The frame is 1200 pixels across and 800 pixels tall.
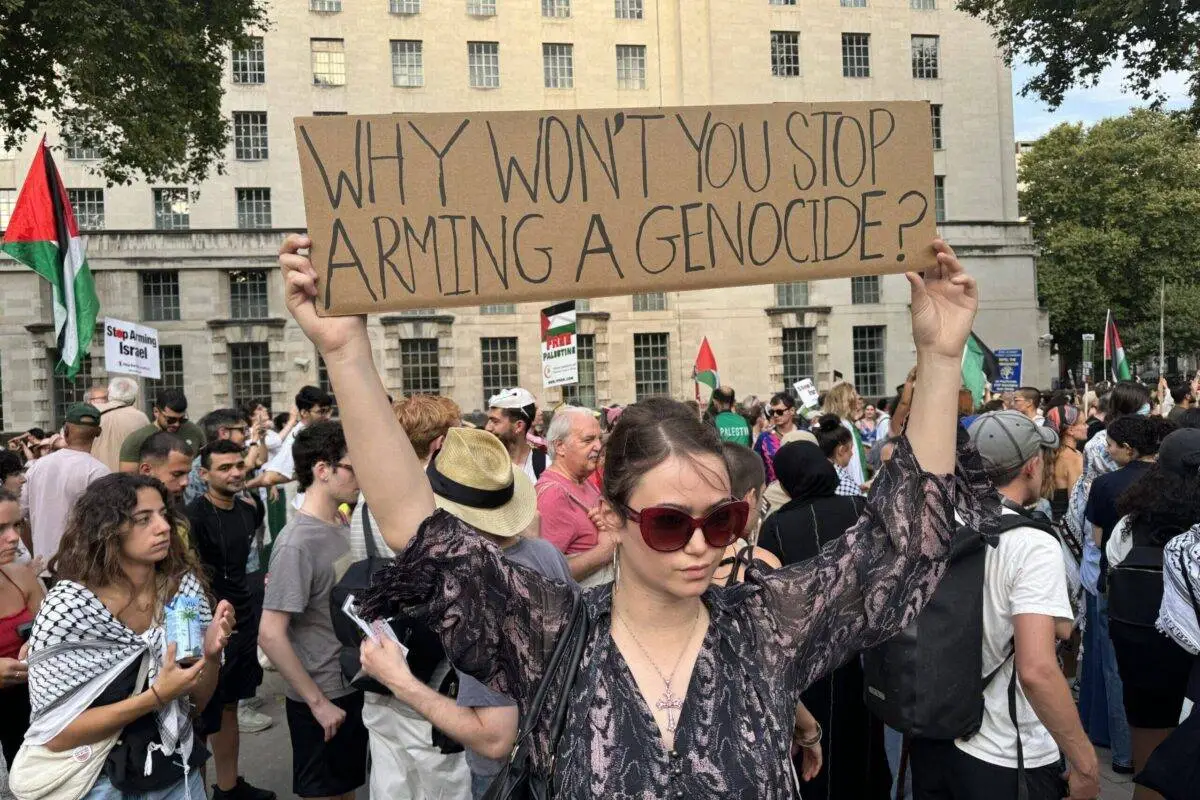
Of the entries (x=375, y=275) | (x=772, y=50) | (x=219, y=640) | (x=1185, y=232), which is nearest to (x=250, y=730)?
(x=219, y=640)

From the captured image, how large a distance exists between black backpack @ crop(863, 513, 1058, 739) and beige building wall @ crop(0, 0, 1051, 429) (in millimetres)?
34501

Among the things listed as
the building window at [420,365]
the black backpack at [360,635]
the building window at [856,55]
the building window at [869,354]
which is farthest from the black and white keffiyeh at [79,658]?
the building window at [856,55]

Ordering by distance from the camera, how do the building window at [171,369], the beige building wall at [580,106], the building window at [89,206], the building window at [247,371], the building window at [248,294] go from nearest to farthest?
the building window at [89,206]
the beige building wall at [580,106]
the building window at [171,369]
the building window at [248,294]
the building window at [247,371]

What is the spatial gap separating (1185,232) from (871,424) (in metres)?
45.3

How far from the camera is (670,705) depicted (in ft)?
6.70

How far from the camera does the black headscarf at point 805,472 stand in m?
5.01

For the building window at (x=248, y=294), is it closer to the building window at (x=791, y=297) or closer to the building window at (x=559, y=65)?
the building window at (x=559, y=65)

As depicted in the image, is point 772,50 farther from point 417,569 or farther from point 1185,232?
point 417,569

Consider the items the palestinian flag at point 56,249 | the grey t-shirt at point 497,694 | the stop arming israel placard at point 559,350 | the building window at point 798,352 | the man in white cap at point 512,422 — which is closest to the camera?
the grey t-shirt at point 497,694

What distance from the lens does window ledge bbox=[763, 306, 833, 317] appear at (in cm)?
4041

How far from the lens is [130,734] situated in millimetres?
3652

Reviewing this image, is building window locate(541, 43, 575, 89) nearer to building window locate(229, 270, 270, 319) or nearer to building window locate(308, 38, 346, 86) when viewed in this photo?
building window locate(308, 38, 346, 86)

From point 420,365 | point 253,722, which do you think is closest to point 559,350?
point 253,722

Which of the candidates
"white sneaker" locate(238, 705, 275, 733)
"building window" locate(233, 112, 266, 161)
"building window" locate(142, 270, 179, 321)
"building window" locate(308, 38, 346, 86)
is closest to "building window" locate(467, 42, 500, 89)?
"building window" locate(308, 38, 346, 86)
